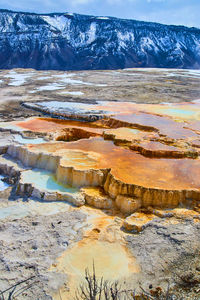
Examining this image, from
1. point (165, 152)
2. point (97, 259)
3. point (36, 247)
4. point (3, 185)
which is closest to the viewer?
point (97, 259)

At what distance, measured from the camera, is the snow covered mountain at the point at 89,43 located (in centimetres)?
5481

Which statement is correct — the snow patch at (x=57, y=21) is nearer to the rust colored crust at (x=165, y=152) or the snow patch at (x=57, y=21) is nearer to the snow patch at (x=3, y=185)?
the rust colored crust at (x=165, y=152)

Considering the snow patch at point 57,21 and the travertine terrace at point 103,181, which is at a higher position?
the snow patch at point 57,21

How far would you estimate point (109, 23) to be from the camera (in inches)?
2435

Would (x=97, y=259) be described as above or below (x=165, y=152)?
below

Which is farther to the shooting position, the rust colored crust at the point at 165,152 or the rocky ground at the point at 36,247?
the rust colored crust at the point at 165,152

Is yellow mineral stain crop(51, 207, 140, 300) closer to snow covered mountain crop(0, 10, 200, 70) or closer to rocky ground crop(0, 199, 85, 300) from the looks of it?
rocky ground crop(0, 199, 85, 300)

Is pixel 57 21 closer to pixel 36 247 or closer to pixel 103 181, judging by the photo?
pixel 103 181

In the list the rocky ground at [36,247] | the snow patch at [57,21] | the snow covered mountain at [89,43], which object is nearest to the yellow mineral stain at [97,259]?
the rocky ground at [36,247]

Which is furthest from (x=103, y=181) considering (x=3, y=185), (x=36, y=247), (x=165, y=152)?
(x=3, y=185)

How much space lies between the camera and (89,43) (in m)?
59.7

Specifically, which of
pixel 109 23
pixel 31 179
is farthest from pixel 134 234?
pixel 109 23

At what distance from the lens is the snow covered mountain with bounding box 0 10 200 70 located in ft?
180

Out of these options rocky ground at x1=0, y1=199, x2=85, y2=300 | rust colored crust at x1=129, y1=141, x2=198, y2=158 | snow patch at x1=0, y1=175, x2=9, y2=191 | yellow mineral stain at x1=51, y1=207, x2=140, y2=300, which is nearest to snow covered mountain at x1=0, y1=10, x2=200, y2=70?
rust colored crust at x1=129, y1=141, x2=198, y2=158
